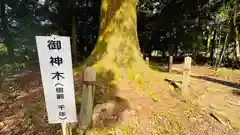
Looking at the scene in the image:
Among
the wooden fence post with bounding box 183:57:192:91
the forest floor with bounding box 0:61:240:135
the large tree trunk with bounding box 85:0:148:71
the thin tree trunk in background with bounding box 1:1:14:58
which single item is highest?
the thin tree trunk in background with bounding box 1:1:14:58

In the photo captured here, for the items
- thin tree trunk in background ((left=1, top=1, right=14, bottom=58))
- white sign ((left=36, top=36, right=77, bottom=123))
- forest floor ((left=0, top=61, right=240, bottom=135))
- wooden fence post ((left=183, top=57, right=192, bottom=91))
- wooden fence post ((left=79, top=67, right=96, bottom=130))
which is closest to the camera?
white sign ((left=36, top=36, right=77, bottom=123))

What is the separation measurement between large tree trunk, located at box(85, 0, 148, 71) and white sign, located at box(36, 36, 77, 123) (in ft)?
→ 5.74

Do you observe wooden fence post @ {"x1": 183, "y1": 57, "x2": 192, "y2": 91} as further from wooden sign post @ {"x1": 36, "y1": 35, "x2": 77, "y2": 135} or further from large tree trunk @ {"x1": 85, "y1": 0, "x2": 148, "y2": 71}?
wooden sign post @ {"x1": 36, "y1": 35, "x2": 77, "y2": 135}

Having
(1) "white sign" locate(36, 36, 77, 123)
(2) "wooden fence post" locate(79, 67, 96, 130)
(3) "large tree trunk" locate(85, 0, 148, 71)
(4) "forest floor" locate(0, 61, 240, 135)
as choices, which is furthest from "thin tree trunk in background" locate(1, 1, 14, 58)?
(1) "white sign" locate(36, 36, 77, 123)

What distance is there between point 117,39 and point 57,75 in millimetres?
2117

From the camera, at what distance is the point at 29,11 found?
Answer: 12.0 metres

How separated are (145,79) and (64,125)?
207cm

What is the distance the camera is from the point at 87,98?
7.34 ft

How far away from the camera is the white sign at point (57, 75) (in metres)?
1.72

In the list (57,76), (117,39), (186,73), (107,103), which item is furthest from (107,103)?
(186,73)

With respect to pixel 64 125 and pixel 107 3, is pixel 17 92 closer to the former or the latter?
pixel 64 125

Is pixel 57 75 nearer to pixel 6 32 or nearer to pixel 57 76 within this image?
pixel 57 76

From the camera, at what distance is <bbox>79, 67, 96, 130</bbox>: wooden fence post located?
6.79 feet

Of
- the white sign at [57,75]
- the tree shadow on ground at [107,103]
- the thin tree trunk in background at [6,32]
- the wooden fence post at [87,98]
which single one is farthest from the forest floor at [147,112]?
the thin tree trunk in background at [6,32]
